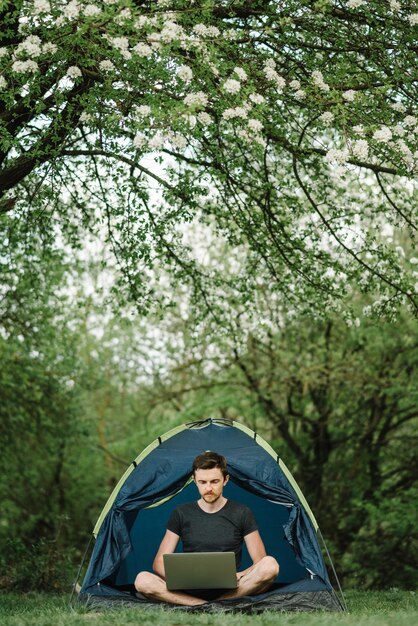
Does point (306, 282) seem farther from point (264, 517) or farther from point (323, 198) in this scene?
point (264, 517)

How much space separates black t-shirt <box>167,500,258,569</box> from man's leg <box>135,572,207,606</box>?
1.21 feet

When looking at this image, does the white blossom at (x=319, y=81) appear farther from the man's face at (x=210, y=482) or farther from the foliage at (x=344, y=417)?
the foliage at (x=344, y=417)

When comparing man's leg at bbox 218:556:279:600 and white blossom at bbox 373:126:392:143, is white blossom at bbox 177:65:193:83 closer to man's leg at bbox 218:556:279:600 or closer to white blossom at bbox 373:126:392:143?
white blossom at bbox 373:126:392:143

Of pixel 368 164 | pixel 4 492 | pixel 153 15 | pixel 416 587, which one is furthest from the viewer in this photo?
pixel 4 492

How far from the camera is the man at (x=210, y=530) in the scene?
246 inches

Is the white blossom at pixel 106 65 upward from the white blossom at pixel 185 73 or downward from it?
upward

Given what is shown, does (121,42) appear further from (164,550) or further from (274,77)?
(164,550)

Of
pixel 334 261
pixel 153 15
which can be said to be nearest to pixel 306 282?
pixel 334 261

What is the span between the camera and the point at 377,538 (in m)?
13.2

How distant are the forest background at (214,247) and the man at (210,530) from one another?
8.18 feet

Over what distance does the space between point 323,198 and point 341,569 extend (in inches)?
269

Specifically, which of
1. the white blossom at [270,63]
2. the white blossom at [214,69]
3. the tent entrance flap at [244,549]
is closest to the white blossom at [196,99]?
the white blossom at [214,69]

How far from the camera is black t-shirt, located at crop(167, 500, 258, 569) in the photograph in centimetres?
642

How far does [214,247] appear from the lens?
1479cm
